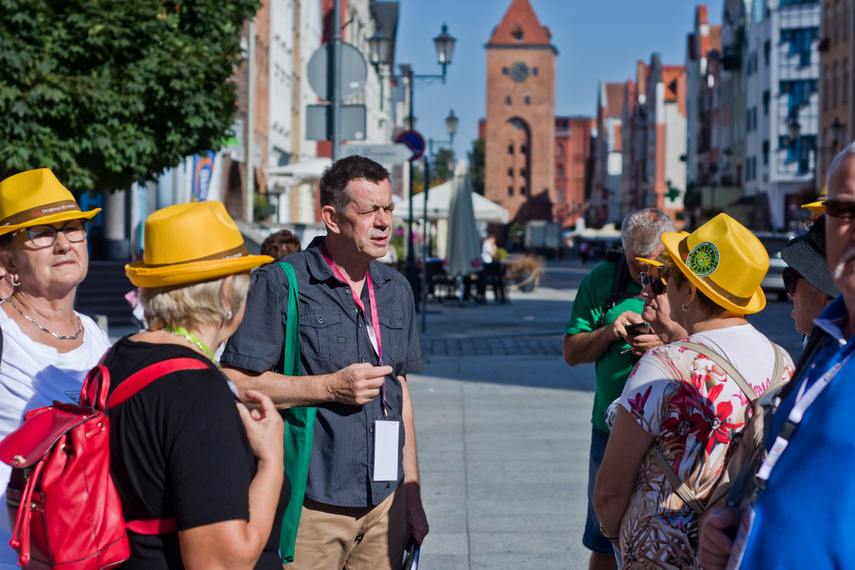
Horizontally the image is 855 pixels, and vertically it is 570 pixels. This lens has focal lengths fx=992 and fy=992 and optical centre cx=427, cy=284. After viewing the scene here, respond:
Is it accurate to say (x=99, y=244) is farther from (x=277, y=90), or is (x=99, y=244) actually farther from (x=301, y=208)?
(x=301, y=208)

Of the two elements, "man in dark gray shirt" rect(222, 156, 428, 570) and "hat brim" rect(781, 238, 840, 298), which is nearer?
"hat brim" rect(781, 238, 840, 298)

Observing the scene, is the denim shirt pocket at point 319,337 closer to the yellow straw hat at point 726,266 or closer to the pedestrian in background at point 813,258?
the yellow straw hat at point 726,266

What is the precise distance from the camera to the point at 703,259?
108 inches

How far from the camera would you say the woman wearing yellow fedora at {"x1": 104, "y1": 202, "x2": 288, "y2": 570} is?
2027 millimetres

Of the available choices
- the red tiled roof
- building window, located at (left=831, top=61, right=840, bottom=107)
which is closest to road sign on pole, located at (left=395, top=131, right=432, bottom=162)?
building window, located at (left=831, top=61, right=840, bottom=107)

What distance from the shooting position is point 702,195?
216 ft

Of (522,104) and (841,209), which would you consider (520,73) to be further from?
(841,209)

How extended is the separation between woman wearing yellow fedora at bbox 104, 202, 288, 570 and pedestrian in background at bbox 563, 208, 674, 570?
1935 millimetres

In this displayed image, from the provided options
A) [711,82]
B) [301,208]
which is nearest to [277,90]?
[301,208]

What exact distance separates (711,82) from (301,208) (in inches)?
1730

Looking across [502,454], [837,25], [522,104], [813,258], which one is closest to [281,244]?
[502,454]

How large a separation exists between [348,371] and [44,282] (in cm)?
103

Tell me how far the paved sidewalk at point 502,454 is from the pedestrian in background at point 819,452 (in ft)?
11.7

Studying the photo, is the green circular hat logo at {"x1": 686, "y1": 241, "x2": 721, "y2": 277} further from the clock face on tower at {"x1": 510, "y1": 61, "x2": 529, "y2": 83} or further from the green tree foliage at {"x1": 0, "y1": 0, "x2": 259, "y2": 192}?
the clock face on tower at {"x1": 510, "y1": 61, "x2": 529, "y2": 83}
